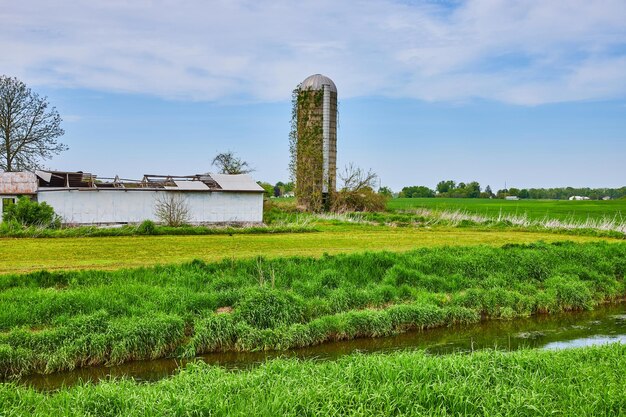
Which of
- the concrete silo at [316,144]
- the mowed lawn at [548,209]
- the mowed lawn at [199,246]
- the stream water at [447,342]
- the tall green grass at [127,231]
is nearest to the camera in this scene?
the stream water at [447,342]

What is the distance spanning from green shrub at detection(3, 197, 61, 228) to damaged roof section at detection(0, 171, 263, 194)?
2.07 m

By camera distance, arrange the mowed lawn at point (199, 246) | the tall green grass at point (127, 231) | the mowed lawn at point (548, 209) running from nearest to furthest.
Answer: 1. the mowed lawn at point (199, 246)
2. the tall green grass at point (127, 231)
3. the mowed lawn at point (548, 209)

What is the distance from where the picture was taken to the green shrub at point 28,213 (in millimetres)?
22828

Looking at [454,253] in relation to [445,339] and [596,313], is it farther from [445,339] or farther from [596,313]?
[445,339]

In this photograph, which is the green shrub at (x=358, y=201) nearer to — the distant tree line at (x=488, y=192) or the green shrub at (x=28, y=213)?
the green shrub at (x=28, y=213)

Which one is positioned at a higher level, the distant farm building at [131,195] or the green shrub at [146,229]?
the distant farm building at [131,195]

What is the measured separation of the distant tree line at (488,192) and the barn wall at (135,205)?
62.0 m

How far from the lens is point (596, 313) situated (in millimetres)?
13516

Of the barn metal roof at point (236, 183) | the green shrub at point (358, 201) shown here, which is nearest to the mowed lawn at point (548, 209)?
the green shrub at point (358, 201)

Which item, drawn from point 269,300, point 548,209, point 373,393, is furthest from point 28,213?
point 548,209

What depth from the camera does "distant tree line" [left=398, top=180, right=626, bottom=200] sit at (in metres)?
86.2

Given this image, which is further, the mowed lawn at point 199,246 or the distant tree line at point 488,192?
the distant tree line at point 488,192

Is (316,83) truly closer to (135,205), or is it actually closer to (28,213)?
(135,205)

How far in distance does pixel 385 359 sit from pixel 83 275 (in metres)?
8.12
